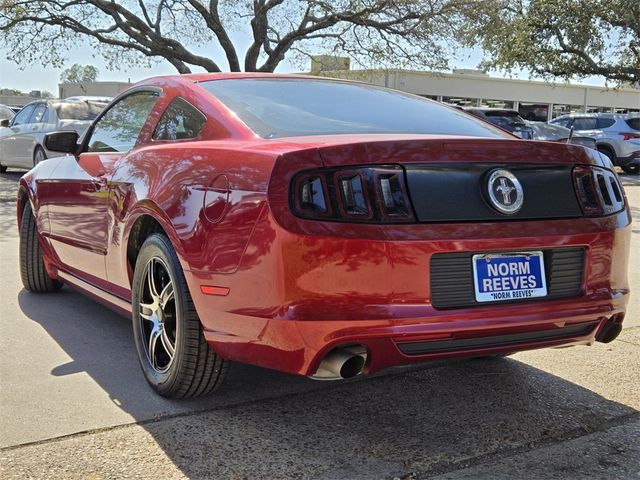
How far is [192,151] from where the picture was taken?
10.4 ft

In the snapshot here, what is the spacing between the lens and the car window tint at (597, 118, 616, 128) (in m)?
20.5

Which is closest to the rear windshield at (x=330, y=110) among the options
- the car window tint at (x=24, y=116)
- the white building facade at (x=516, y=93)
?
the car window tint at (x=24, y=116)

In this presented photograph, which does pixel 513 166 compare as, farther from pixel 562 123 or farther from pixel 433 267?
pixel 562 123

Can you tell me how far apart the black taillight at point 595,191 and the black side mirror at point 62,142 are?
3.07 metres

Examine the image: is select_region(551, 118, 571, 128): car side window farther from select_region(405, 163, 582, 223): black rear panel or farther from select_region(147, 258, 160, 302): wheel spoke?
select_region(147, 258, 160, 302): wheel spoke

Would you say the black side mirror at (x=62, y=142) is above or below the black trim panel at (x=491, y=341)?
above

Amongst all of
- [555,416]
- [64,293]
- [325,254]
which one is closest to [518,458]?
[555,416]

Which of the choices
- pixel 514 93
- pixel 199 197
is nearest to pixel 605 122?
pixel 199 197

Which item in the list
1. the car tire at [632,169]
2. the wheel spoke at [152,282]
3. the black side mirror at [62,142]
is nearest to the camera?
the wheel spoke at [152,282]

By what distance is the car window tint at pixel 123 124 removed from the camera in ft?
13.1

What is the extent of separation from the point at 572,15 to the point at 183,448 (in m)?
25.9

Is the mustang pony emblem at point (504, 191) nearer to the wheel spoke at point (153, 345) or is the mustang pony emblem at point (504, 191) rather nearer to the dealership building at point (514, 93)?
the wheel spoke at point (153, 345)

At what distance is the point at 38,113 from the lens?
13047 mm

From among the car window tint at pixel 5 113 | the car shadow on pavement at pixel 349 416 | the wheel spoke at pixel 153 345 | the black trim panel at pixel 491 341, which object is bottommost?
the car shadow on pavement at pixel 349 416
